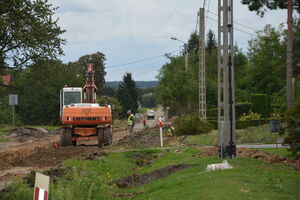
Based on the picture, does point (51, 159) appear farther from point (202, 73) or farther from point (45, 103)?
point (45, 103)

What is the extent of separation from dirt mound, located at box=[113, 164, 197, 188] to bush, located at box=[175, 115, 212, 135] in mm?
20459

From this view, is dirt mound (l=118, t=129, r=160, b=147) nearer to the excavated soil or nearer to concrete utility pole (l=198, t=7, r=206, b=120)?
concrete utility pole (l=198, t=7, r=206, b=120)

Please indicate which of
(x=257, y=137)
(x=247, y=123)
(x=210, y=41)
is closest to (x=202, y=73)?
(x=247, y=123)

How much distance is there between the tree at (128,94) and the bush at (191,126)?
86010 millimetres

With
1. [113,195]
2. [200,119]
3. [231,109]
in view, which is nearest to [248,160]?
[231,109]

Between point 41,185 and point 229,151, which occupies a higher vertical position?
point 41,185

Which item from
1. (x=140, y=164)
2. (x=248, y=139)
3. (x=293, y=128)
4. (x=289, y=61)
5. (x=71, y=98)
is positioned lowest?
(x=140, y=164)

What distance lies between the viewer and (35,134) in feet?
174

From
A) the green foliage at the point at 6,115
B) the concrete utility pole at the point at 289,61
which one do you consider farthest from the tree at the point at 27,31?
the green foliage at the point at 6,115

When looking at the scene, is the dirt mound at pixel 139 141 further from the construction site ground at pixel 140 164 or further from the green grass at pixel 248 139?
the green grass at pixel 248 139

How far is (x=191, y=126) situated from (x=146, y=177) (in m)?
21.5

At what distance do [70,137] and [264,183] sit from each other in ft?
64.1

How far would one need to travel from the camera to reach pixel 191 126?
1529 inches

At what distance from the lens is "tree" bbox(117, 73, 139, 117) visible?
4993 inches
